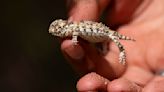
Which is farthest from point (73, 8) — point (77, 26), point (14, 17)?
point (14, 17)

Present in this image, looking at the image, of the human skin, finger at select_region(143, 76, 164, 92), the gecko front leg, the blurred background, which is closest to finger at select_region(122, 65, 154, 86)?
the human skin

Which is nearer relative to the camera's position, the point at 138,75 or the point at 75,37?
the point at 75,37

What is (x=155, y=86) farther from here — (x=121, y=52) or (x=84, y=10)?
(x=84, y=10)

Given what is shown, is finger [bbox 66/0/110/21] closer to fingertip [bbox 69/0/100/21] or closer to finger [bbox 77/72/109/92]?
fingertip [bbox 69/0/100/21]

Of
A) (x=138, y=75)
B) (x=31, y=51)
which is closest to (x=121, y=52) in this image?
(x=138, y=75)

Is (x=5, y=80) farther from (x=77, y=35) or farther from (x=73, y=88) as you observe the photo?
(x=77, y=35)

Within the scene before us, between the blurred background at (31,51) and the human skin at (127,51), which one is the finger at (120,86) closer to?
the human skin at (127,51)
